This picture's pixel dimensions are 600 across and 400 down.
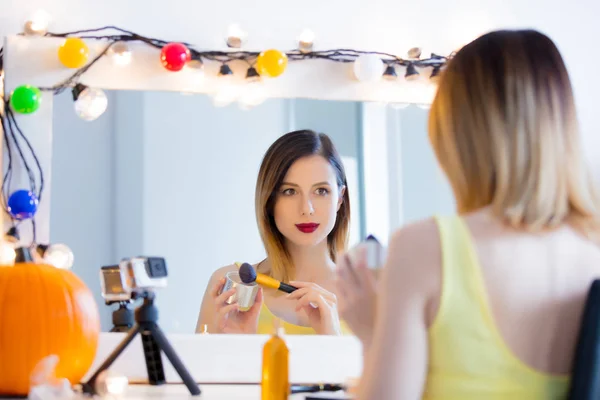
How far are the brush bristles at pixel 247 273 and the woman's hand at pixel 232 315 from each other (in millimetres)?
36

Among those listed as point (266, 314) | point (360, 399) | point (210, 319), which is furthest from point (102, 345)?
point (360, 399)

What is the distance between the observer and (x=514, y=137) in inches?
36.7

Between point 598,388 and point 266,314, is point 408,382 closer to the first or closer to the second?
point 598,388

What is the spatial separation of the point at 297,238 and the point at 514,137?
877 millimetres

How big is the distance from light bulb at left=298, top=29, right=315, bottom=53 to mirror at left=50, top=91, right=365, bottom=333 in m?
0.16

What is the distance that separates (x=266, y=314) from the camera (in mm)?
1703

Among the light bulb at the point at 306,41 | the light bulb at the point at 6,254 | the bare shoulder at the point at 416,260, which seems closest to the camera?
the bare shoulder at the point at 416,260

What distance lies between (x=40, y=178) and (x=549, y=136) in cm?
115

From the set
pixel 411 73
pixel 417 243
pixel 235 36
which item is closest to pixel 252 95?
pixel 235 36

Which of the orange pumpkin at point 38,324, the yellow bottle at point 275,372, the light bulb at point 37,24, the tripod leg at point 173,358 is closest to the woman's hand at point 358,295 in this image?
the yellow bottle at point 275,372

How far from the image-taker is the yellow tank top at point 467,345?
0.87 meters

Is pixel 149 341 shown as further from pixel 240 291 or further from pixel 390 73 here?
pixel 390 73

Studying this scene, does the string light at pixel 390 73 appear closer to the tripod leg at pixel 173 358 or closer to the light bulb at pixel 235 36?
the light bulb at pixel 235 36

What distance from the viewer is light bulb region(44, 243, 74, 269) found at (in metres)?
1.64
